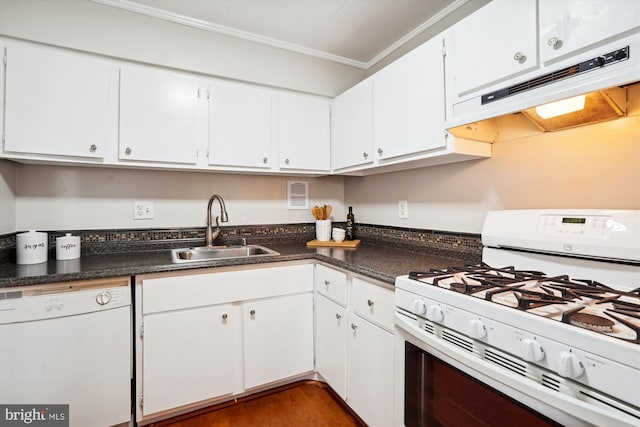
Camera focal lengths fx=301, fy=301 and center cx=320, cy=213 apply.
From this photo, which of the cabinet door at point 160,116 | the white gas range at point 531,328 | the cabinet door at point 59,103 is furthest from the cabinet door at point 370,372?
the cabinet door at point 59,103

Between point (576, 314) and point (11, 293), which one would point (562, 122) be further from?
point (11, 293)

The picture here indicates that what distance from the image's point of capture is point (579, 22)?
3.01ft

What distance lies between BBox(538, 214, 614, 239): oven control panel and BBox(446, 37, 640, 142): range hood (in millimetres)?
364

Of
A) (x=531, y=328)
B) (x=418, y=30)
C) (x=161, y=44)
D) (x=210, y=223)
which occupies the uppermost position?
(x=418, y=30)

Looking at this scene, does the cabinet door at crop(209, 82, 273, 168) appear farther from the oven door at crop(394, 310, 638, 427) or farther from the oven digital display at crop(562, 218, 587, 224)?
the oven digital display at crop(562, 218, 587, 224)

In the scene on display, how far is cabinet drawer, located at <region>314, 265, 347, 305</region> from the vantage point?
5.27 feet

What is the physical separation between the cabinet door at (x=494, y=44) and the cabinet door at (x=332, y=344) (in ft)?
4.10

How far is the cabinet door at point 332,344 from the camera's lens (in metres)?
1.62

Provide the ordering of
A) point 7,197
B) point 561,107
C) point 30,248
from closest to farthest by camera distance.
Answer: point 561,107
point 30,248
point 7,197

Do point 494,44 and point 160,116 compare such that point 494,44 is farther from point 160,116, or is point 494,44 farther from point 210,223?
point 210,223

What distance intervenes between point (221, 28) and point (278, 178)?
42.5 inches

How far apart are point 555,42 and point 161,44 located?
2032 mm

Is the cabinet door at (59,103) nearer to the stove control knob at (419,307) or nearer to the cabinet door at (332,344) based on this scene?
the cabinet door at (332,344)

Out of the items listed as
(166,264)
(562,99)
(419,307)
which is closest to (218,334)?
(166,264)
